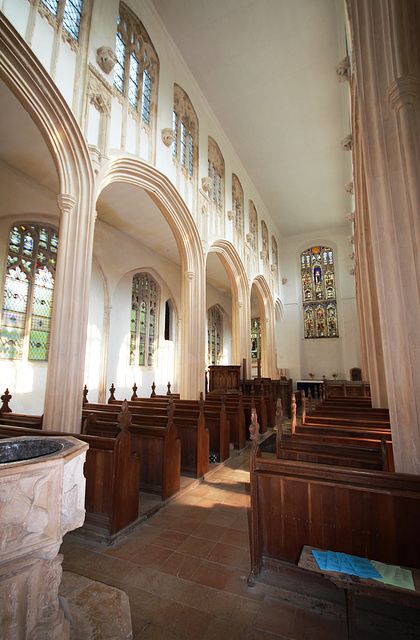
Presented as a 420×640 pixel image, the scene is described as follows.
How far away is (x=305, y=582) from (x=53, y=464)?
1892 millimetres

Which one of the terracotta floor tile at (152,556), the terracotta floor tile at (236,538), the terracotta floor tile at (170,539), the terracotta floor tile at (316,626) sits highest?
the terracotta floor tile at (170,539)

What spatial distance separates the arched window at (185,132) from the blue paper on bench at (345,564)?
877 cm

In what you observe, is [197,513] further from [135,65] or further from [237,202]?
[237,202]

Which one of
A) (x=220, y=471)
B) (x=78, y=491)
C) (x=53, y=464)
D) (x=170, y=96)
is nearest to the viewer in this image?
(x=53, y=464)

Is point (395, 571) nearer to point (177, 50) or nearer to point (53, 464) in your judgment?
point (53, 464)

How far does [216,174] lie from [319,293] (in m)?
9.96

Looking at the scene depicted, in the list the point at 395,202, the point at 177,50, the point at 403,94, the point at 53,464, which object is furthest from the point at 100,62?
the point at 53,464

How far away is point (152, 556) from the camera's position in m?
2.76

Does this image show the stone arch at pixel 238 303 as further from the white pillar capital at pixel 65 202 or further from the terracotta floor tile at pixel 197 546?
the terracotta floor tile at pixel 197 546

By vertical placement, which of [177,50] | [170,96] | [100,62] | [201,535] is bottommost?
[201,535]

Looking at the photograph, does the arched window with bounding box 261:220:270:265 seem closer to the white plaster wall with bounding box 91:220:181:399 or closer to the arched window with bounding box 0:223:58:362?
the white plaster wall with bounding box 91:220:181:399

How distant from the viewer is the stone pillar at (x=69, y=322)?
477 centimetres

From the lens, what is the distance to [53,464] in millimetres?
1725

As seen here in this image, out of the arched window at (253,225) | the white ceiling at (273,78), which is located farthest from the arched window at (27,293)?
the arched window at (253,225)
